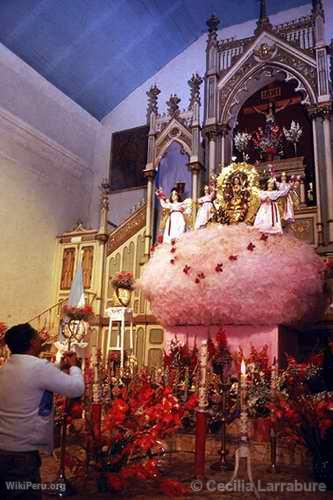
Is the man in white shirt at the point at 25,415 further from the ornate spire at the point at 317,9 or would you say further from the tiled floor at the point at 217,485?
the ornate spire at the point at 317,9

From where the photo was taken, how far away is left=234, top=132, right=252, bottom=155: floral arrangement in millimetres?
11705

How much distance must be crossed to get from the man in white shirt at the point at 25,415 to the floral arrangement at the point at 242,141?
32.8 ft

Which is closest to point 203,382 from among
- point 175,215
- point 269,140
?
point 175,215

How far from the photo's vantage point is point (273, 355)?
22.8 ft

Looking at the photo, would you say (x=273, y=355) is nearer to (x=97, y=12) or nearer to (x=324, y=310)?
(x=324, y=310)

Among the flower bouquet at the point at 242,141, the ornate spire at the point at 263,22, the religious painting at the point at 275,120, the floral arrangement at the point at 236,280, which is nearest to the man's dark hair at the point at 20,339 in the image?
the floral arrangement at the point at 236,280

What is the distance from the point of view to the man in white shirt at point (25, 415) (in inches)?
97.8

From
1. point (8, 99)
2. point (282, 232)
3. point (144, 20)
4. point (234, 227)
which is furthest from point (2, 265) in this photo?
point (144, 20)

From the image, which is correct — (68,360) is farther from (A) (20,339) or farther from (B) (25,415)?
(B) (25,415)

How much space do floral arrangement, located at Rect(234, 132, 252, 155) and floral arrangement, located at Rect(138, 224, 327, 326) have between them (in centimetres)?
439

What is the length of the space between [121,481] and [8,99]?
10823 millimetres

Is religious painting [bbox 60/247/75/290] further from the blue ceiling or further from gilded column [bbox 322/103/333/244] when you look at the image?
gilded column [bbox 322/103/333/244]

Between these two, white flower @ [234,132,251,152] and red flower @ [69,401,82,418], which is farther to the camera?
white flower @ [234,132,251,152]

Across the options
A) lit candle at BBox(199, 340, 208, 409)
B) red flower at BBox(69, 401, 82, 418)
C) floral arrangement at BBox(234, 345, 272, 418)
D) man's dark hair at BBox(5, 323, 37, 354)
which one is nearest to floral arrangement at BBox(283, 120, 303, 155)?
floral arrangement at BBox(234, 345, 272, 418)
